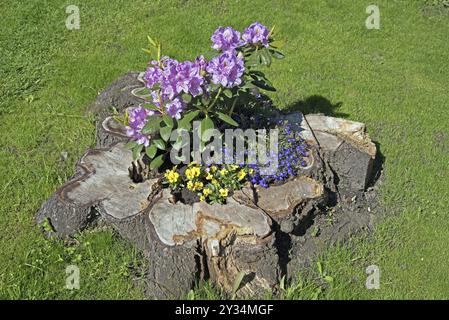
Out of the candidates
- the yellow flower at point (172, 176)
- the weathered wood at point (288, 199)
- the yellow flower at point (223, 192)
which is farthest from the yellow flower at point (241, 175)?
the yellow flower at point (172, 176)

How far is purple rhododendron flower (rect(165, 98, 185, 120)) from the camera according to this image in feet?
11.5

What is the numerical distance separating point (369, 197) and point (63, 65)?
11.3ft

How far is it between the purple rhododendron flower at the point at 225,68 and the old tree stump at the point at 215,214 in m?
0.77

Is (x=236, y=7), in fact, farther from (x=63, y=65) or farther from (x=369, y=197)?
(x=369, y=197)

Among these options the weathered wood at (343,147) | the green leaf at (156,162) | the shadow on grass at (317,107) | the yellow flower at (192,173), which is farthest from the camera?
the shadow on grass at (317,107)

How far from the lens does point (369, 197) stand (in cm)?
435

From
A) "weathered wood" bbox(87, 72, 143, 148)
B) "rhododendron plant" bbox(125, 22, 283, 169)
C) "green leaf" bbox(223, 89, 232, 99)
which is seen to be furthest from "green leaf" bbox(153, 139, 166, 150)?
"weathered wood" bbox(87, 72, 143, 148)

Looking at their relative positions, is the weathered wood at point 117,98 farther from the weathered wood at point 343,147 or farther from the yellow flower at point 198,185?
the weathered wood at point 343,147

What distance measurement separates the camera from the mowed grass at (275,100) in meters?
3.60

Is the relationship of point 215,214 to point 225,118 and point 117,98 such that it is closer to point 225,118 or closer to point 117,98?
point 225,118

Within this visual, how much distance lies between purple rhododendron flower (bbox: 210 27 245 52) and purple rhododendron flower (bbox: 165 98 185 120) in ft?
1.50

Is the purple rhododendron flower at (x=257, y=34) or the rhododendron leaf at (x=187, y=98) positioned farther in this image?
the purple rhododendron flower at (x=257, y=34)

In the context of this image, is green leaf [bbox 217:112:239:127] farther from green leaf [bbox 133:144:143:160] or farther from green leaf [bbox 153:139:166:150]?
green leaf [bbox 133:144:143:160]
